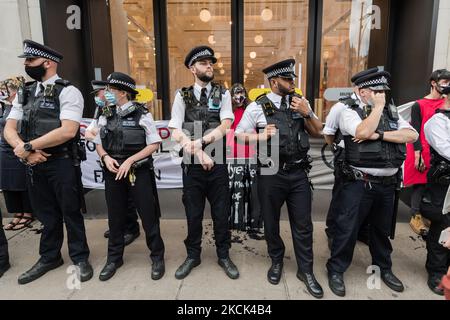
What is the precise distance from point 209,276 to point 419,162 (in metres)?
2.92

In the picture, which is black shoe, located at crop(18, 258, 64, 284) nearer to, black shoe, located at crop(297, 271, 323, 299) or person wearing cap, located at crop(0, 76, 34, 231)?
person wearing cap, located at crop(0, 76, 34, 231)

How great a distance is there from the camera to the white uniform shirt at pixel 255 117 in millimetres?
2975

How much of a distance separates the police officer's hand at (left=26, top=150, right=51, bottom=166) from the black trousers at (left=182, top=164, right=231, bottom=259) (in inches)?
53.6

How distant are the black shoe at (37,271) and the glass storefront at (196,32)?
402cm

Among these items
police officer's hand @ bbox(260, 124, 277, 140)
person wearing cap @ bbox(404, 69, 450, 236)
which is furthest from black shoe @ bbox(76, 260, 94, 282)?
person wearing cap @ bbox(404, 69, 450, 236)

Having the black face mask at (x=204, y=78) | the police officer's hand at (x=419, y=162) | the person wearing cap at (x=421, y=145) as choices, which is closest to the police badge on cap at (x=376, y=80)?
the person wearing cap at (x=421, y=145)

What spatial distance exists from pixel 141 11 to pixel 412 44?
5110 millimetres

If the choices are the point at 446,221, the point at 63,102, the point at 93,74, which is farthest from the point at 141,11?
the point at 446,221

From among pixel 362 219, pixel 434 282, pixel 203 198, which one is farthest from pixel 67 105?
pixel 434 282

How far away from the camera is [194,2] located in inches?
250

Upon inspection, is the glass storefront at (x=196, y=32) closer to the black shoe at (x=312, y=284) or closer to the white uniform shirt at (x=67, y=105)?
the white uniform shirt at (x=67, y=105)

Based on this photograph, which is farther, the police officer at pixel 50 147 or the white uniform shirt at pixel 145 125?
the white uniform shirt at pixel 145 125

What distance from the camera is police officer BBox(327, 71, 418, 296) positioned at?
8.97 feet

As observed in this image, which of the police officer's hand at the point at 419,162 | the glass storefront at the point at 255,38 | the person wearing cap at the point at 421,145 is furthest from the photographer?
the glass storefront at the point at 255,38
